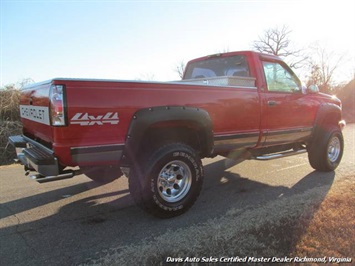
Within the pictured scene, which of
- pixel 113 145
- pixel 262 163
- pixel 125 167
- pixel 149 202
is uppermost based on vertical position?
pixel 113 145

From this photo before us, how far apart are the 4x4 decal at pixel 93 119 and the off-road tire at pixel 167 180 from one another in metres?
0.70

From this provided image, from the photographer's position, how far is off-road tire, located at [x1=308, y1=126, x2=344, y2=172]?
6.14m

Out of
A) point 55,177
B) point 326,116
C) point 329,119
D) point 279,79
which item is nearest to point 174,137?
point 55,177

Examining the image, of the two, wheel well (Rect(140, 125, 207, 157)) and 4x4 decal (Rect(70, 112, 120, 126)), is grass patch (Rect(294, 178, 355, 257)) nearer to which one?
wheel well (Rect(140, 125, 207, 157))

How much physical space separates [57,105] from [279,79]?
3.91 m

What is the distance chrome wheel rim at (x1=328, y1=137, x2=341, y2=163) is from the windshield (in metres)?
2.55

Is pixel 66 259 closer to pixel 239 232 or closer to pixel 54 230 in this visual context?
pixel 54 230

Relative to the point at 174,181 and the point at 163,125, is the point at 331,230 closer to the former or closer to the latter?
the point at 174,181

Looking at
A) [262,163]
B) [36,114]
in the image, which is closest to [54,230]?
[36,114]

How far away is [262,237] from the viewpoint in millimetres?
3279

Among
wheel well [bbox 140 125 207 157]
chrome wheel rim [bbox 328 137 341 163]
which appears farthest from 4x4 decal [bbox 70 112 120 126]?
chrome wheel rim [bbox 328 137 341 163]

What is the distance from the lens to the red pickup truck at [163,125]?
342cm

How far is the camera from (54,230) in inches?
148

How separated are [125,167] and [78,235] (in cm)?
94
